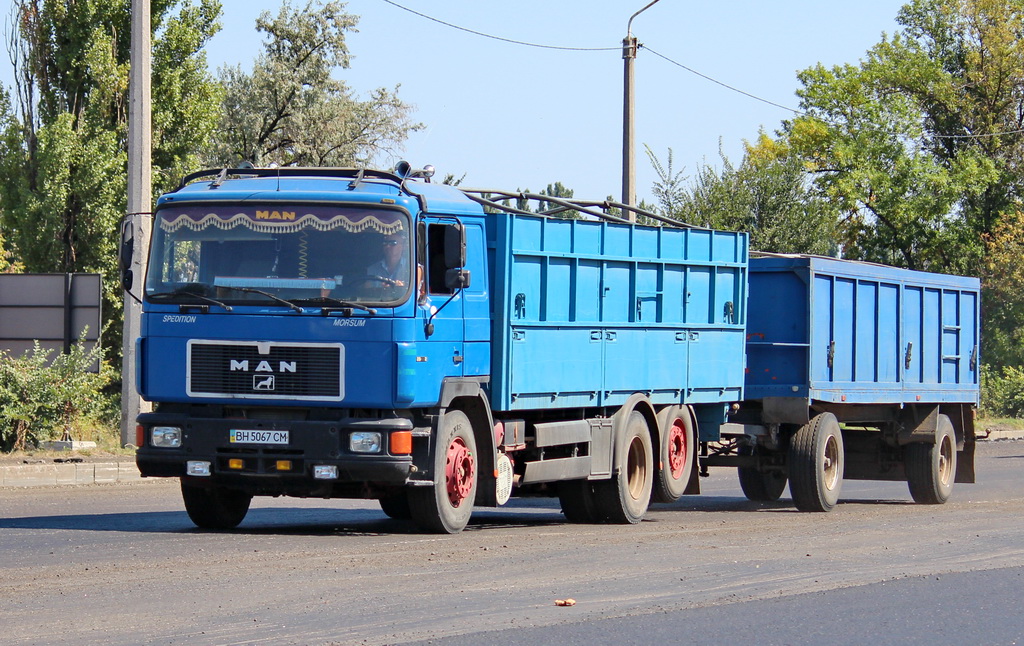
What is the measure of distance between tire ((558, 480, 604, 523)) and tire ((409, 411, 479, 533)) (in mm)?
2256

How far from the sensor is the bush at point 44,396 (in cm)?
1991

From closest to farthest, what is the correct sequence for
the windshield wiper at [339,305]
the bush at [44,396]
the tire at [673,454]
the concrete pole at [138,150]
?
the windshield wiper at [339,305] < the tire at [673,454] < the concrete pole at [138,150] < the bush at [44,396]

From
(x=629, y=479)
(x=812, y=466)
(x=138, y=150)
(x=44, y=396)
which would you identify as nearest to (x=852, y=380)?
(x=812, y=466)

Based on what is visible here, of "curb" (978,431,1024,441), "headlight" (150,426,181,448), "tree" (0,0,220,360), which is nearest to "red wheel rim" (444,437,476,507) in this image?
"headlight" (150,426,181,448)

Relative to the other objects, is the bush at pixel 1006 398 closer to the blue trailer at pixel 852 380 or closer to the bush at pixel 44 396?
the blue trailer at pixel 852 380

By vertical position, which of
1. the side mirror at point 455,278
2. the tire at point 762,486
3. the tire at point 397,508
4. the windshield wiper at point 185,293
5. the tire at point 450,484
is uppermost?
the side mirror at point 455,278

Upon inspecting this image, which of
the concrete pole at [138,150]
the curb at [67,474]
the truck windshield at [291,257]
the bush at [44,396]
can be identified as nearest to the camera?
the truck windshield at [291,257]

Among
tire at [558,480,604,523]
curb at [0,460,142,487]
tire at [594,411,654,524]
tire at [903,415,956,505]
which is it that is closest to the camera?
tire at [594,411,654,524]

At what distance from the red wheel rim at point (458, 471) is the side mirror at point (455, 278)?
1296 millimetres

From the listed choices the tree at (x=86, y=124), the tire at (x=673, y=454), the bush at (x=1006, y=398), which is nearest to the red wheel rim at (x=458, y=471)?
the tire at (x=673, y=454)

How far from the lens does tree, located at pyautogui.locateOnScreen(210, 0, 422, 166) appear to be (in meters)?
38.5

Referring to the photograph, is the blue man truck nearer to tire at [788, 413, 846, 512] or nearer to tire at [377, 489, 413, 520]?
tire at [377, 489, 413, 520]

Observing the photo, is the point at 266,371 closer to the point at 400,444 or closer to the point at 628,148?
the point at 400,444

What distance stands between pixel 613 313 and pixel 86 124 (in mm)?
17295
